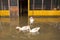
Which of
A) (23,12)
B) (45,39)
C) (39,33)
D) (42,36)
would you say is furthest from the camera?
(23,12)

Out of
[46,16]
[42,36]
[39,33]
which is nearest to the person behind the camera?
[42,36]

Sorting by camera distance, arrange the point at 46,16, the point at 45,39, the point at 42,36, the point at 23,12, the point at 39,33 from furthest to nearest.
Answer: the point at 23,12, the point at 46,16, the point at 39,33, the point at 42,36, the point at 45,39

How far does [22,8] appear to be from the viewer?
1392cm

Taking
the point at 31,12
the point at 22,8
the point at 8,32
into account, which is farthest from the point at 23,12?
the point at 8,32

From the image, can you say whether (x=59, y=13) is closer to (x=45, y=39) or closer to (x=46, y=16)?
(x=46, y=16)

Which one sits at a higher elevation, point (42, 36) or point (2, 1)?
point (2, 1)

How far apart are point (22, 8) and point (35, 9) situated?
1.93m

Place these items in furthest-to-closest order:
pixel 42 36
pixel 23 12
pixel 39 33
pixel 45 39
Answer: pixel 23 12
pixel 39 33
pixel 42 36
pixel 45 39

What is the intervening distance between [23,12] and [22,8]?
386 mm

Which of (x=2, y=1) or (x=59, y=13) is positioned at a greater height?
(x=2, y=1)

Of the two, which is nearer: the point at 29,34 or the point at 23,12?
the point at 29,34

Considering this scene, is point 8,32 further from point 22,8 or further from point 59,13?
point 22,8

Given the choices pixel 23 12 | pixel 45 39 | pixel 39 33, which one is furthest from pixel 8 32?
pixel 23 12

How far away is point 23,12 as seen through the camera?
1373 cm
